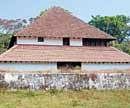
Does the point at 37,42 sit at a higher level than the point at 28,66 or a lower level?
higher

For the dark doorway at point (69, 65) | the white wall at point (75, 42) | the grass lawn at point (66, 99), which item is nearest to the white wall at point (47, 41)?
the white wall at point (75, 42)

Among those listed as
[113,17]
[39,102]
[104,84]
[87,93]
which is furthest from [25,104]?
[113,17]

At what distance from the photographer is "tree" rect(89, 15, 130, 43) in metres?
62.3

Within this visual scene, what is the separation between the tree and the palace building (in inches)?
1110

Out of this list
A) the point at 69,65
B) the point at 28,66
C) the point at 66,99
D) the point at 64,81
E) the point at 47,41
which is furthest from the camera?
the point at 47,41

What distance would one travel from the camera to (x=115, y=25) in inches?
2435

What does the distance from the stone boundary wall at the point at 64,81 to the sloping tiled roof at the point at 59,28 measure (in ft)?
21.4

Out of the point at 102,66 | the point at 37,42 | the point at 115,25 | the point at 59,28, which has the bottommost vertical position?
the point at 102,66

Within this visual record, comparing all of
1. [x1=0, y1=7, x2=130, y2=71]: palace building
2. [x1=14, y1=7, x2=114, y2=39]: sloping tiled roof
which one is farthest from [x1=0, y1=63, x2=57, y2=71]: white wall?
[x1=14, y1=7, x2=114, y2=39]: sloping tiled roof

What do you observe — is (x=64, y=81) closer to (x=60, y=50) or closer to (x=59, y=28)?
(x=60, y=50)

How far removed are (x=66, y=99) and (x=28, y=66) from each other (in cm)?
743

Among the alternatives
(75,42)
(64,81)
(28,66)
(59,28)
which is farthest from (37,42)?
(64,81)

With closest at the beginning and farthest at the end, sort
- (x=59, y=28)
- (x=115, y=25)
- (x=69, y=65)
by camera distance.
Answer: (x=69, y=65), (x=59, y=28), (x=115, y=25)

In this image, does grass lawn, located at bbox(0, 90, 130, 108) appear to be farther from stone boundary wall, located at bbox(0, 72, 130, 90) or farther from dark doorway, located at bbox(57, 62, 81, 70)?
dark doorway, located at bbox(57, 62, 81, 70)
